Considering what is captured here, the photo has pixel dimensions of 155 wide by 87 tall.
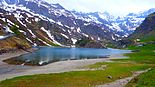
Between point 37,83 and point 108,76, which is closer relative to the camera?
point 37,83

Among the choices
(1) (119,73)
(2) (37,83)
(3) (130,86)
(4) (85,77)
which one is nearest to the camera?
(3) (130,86)

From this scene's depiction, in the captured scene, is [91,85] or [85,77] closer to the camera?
[91,85]

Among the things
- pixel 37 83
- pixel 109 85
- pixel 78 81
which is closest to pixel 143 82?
pixel 109 85

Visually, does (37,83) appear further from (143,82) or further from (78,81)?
(143,82)

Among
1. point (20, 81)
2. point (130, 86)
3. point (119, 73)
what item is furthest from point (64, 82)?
point (119, 73)

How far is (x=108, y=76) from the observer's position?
241ft

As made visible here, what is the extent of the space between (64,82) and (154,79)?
54.7 ft

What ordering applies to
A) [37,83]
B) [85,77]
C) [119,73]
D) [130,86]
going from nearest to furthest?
[130,86] → [37,83] → [85,77] → [119,73]

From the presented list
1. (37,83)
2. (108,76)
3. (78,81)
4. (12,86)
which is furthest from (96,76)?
(12,86)

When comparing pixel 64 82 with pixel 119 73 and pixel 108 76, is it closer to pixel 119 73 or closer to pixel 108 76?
pixel 108 76

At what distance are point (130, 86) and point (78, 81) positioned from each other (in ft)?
43.2

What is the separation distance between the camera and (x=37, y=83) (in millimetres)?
59969

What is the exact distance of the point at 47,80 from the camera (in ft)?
208

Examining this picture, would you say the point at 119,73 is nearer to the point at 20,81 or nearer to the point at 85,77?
the point at 85,77
